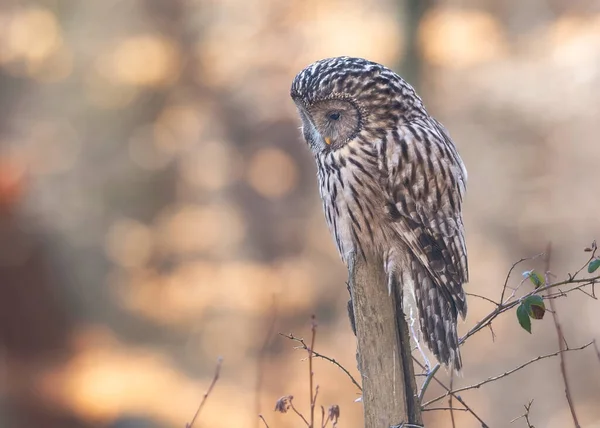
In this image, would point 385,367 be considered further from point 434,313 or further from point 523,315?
point 434,313

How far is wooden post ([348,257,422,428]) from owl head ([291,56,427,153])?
710mm

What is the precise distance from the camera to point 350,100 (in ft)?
8.23

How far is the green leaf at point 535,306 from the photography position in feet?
6.40

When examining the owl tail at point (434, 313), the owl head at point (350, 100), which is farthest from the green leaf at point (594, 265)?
the owl head at point (350, 100)

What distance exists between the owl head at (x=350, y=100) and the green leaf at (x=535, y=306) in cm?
83

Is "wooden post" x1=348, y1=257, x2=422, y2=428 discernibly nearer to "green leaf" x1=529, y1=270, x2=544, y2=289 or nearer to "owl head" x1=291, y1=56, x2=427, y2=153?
"green leaf" x1=529, y1=270, x2=544, y2=289

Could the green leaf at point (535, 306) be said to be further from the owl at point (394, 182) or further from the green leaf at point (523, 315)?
the owl at point (394, 182)

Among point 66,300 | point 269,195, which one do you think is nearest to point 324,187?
point 269,195

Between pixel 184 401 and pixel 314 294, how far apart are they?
4.78ft

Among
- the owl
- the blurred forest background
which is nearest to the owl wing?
the owl

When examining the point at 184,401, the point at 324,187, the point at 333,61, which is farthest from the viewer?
the point at 184,401

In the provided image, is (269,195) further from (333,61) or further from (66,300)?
(333,61)

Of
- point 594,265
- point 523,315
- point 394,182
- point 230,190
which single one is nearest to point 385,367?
point 523,315

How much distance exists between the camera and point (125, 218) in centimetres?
682
